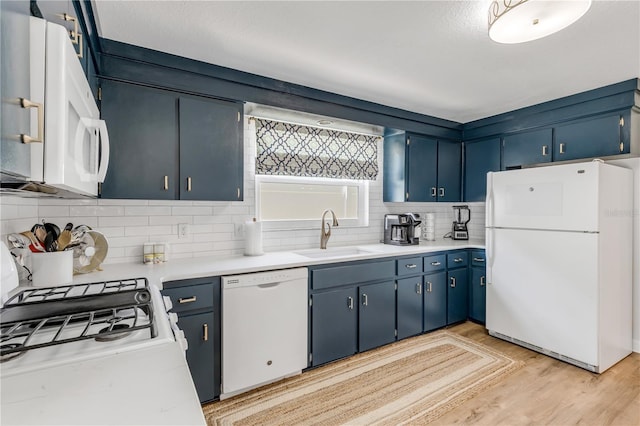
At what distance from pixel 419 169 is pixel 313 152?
1276 millimetres

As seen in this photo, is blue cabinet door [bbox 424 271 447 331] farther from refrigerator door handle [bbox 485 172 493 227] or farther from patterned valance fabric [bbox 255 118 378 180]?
patterned valance fabric [bbox 255 118 378 180]

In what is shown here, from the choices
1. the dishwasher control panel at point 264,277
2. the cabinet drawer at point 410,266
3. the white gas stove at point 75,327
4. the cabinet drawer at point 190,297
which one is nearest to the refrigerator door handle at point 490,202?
the cabinet drawer at point 410,266

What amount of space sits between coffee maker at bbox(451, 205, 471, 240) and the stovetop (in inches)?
140

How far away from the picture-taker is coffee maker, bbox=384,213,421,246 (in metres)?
3.42

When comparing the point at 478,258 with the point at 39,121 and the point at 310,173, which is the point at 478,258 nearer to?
the point at 310,173

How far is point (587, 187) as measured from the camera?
2498 millimetres

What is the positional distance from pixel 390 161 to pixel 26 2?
128 inches

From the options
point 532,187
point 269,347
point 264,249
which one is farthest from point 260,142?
point 532,187

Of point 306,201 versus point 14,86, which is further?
point 306,201

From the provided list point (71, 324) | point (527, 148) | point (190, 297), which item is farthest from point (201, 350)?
point (527, 148)

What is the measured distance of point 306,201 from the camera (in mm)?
3248

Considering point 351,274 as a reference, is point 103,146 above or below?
above

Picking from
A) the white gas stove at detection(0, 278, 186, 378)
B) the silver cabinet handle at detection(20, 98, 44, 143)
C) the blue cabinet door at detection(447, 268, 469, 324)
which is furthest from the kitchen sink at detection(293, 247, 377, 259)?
the silver cabinet handle at detection(20, 98, 44, 143)

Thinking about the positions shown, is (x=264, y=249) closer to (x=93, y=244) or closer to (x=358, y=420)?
(x=93, y=244)
